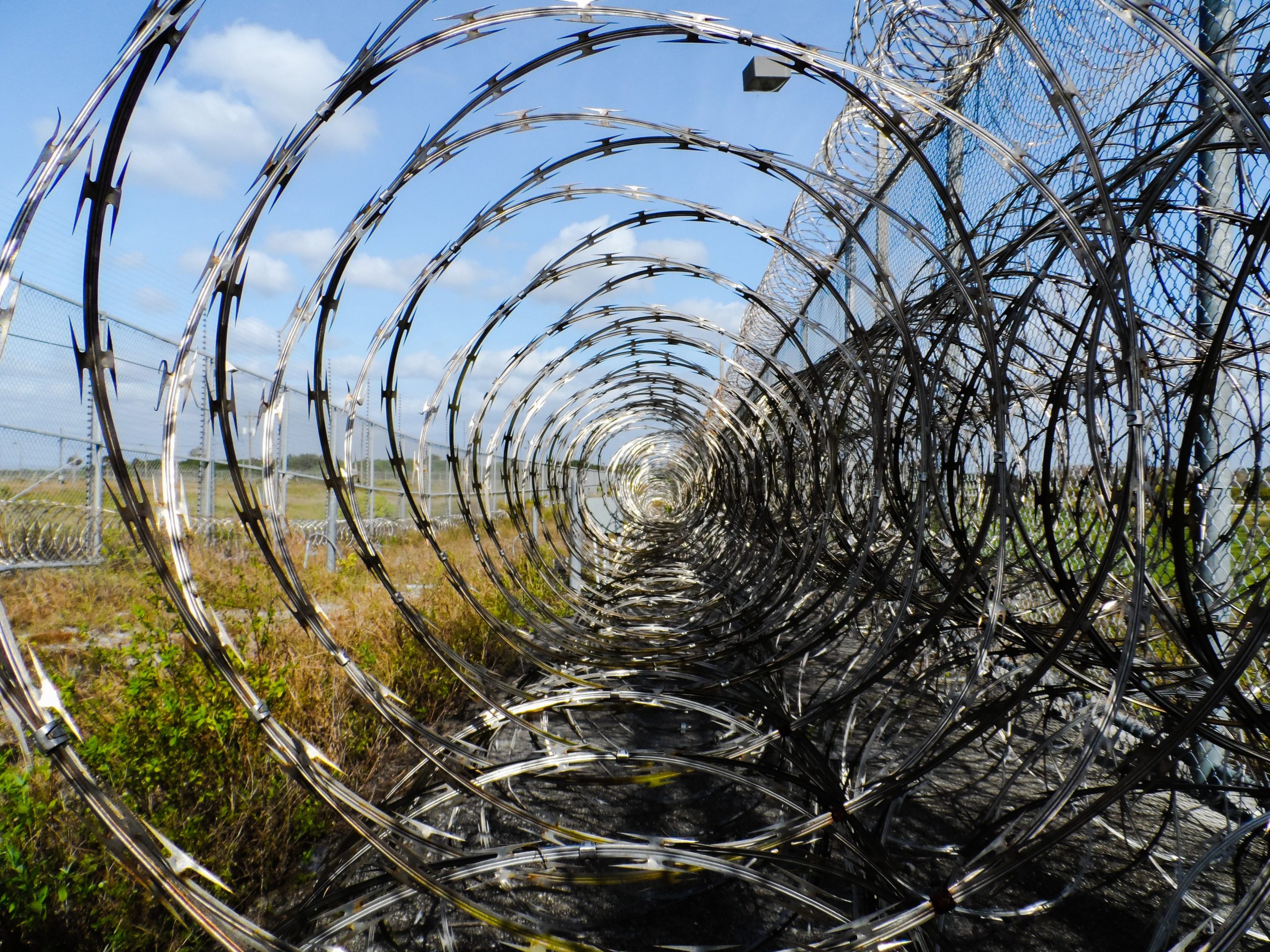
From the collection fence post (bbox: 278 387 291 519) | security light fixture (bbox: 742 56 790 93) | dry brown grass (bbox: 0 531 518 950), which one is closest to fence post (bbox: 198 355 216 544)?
fence post (bbox: 278 387 291 519)

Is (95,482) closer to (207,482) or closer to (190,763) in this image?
(207,482)

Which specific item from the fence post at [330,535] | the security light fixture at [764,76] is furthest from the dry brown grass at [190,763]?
the fence post at [330,535]

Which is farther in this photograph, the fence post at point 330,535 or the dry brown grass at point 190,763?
the fence post at point 330,535

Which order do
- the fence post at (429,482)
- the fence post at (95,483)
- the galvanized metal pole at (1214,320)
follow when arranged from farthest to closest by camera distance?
the fence post at (429,482)
the fence post at (95,483)
the galvanized metal pole at (1214,320)

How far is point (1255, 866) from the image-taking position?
329 centimetres

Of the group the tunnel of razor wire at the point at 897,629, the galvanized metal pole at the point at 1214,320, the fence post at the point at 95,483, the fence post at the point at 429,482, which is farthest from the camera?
the fence post at the point at 429,482

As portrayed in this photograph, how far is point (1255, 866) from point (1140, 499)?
96.8 inches

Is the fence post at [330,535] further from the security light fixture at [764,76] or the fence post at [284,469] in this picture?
the security light fixture at [764,76]

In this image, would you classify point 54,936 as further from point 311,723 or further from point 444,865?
point 311,723

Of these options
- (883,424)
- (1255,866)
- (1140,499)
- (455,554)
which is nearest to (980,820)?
(1255,866)

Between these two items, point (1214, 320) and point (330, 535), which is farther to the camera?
point (330, 535)

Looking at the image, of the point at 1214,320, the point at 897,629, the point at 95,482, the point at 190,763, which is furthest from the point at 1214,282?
the point at 95,482

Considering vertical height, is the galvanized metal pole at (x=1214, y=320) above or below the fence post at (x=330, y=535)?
above

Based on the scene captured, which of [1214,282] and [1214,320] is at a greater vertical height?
[1214,282]
